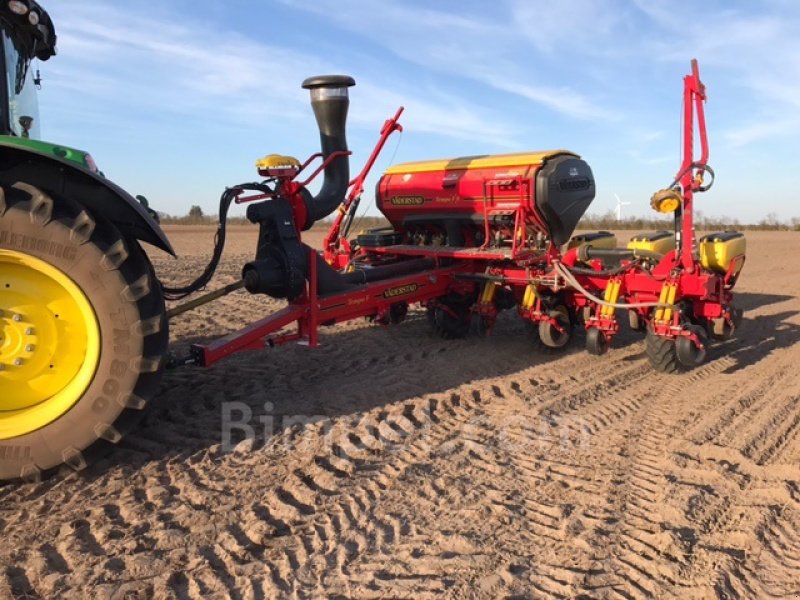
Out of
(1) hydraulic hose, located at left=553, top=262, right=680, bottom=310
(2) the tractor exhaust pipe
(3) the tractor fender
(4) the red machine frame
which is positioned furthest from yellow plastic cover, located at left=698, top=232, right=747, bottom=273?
(3) the tractor fender

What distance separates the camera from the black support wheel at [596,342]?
17.4 feet

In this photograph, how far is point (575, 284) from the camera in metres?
5.33

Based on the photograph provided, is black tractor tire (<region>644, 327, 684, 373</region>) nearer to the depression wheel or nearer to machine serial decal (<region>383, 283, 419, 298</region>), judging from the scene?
machine serial decal (<region>383, 283, 419, 298</region>)

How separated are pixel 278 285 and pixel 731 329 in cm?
380

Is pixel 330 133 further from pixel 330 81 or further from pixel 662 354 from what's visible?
pixel 662 354

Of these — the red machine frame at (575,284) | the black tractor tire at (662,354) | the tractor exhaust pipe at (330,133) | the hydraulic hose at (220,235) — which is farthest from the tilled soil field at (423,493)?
the tractor exhaust pipe at (330,133)

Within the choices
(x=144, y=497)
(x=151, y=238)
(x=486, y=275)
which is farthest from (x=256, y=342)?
(x=486, y=275)

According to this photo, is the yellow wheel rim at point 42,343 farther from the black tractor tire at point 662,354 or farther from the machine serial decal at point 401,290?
the black tractor tire at point 662,354

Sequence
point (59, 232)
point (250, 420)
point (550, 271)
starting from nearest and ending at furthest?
point (59, 232) → point (250, 420) → point (550, 271)

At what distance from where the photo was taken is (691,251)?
17.2ft

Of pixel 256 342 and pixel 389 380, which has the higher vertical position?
pixel 256 342

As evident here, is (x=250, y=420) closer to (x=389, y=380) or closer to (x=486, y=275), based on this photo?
(x=389, y=380)

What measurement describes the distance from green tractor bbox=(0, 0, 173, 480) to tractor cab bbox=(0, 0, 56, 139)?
69 cm

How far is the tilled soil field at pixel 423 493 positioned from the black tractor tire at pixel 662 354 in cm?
17
